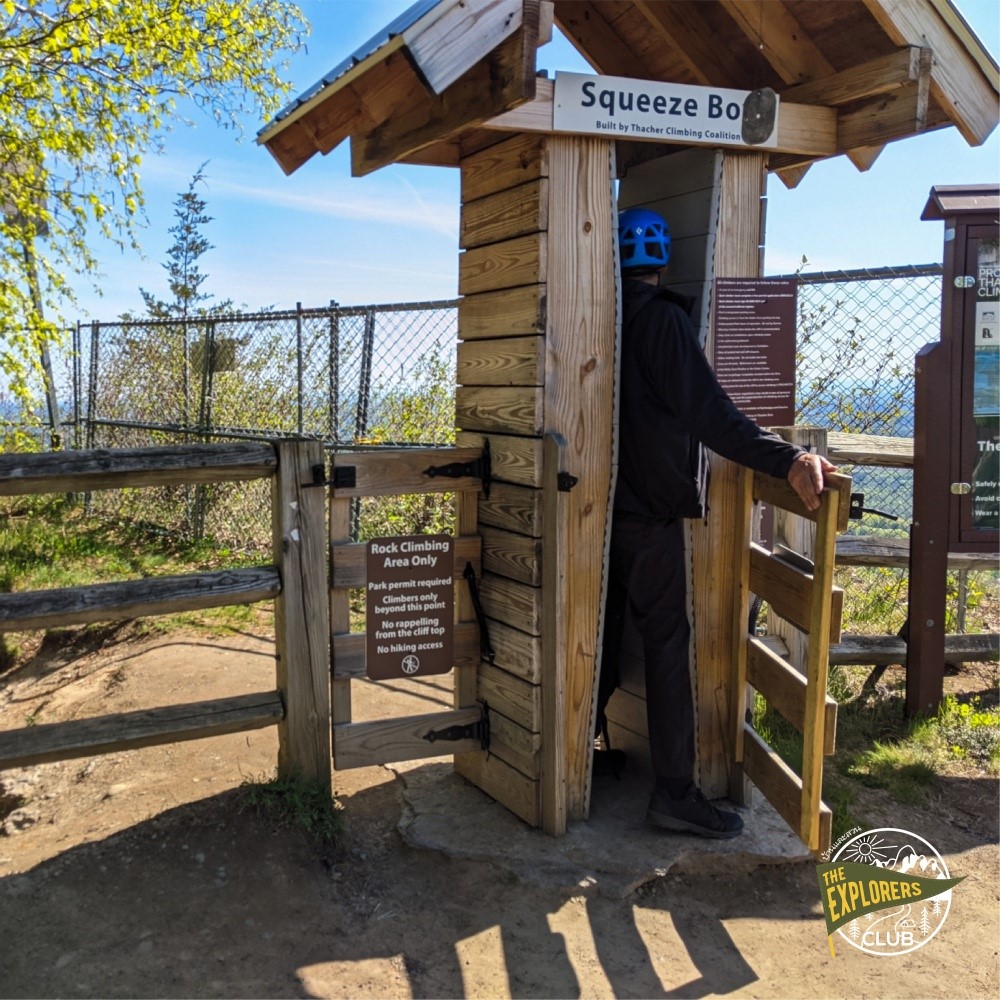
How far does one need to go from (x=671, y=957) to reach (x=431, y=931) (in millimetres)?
790

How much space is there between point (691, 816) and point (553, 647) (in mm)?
854

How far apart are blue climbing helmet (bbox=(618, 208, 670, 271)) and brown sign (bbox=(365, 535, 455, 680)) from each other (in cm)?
131

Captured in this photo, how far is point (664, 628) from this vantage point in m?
3.62

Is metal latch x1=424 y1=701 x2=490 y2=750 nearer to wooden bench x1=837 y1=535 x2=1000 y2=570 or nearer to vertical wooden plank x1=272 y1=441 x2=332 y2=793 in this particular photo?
vertical wooden plank x1=272 y1=441 x2=332 y2=793

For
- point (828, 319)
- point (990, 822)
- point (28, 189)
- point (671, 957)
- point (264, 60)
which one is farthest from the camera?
point (264, 60)

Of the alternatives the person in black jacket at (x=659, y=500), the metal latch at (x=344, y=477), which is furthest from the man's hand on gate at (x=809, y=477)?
the metal latch at (x=344, y=477)

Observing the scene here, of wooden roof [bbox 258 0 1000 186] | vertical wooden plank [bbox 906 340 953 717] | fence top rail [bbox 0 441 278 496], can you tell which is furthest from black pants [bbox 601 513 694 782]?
vertical wooden plank [bbox 906 340 953 717]

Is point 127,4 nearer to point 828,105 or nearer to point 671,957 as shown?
point 828,105

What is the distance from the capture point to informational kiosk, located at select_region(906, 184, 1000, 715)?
4.70 m

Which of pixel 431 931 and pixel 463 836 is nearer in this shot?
pixel 431 931

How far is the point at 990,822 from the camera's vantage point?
3.97 metres

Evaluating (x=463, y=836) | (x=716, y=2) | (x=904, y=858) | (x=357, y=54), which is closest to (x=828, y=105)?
(x=716, y=2)

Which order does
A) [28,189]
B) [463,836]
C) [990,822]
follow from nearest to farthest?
[463,836] < [990,822] < [28,189]

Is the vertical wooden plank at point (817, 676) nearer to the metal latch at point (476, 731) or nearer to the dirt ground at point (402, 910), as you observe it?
the dirt ground at point (402, 910)
